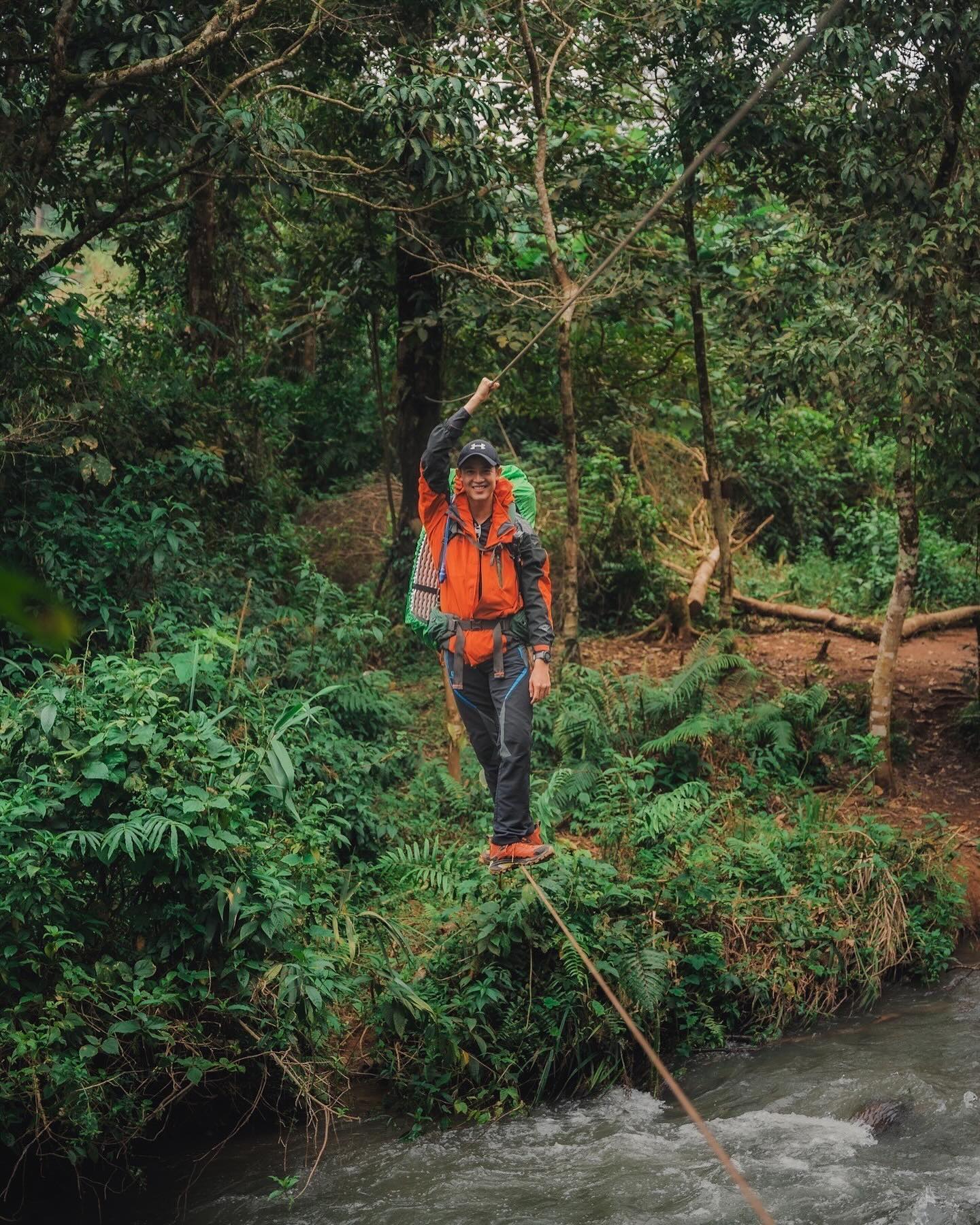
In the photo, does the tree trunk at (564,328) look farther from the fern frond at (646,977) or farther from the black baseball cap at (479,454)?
the fern frond at (646,977)

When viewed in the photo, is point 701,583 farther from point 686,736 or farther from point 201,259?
point 201,259

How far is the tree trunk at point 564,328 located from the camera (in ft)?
29.8

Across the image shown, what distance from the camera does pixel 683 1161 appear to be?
510 cm

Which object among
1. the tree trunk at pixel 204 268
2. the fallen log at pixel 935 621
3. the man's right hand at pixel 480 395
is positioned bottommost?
the fallen log at pixel 935 621

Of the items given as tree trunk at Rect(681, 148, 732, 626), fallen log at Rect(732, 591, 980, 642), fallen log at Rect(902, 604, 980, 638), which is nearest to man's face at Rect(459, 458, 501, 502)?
tree trunk at Rect(681, 148, 732, 626)

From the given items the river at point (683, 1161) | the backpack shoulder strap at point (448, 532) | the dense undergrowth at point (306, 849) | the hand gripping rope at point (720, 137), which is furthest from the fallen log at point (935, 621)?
the backpack shoulder strap at point (448, 532)

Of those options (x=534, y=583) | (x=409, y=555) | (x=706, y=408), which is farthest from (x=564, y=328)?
(x=534, y=583)

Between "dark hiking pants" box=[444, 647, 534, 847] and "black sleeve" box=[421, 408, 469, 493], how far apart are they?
0.83 meters

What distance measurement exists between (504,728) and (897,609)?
157 inches

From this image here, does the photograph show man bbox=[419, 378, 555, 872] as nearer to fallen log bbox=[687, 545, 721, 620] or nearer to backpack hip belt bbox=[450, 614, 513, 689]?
backpack hip belt bbox=[450, 614, 513, 689]

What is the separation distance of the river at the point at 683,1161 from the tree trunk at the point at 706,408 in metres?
6.05

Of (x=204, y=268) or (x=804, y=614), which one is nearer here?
(x=204, y=268)

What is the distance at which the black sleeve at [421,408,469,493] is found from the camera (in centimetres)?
570

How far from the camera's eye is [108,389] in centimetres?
848
